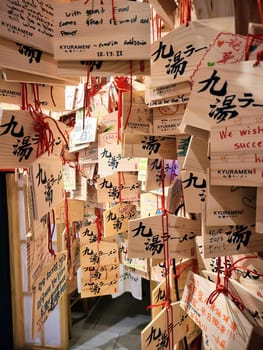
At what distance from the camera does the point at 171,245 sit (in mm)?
1139

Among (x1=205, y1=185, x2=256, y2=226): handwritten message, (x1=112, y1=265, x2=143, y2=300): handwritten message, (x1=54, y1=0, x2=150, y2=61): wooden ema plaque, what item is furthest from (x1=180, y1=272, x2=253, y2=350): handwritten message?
(x1=112, y1=265, x2=143, y2=300): handwritten message

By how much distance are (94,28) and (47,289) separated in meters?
0.81

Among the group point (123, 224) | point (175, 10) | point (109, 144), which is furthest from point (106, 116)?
point (175, 10)

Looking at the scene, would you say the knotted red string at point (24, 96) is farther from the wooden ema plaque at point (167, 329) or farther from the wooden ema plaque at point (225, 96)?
the wooden ema plaque at point (167, 329)

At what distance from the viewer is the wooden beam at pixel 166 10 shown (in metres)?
0.99

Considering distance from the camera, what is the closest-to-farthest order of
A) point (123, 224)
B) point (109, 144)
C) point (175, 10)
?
1. point (175, 10)
2. point (109, 144)
3. point (123, 224)

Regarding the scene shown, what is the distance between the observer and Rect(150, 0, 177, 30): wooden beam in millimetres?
990

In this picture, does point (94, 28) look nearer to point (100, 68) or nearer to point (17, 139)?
point (100, 68)

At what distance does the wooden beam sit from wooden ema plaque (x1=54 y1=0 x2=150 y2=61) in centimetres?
19

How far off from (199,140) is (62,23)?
48 cm

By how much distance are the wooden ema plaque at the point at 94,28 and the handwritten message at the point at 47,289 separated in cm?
67

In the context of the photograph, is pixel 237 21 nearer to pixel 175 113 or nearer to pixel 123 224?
pixel 175 113

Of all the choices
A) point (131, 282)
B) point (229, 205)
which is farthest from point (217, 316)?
point (131, 282)

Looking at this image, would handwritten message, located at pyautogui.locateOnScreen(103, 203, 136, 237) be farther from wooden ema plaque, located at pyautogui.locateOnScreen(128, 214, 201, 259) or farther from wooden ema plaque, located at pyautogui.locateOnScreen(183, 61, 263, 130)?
wooden ema plaque, located at pyautogui.locateOnScreen(183, 61, 263, 130)
